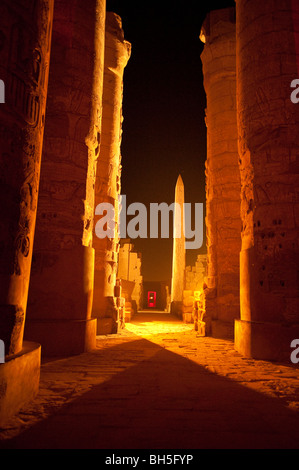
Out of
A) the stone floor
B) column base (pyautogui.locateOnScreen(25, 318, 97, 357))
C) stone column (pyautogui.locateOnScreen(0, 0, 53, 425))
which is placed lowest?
the stone floor

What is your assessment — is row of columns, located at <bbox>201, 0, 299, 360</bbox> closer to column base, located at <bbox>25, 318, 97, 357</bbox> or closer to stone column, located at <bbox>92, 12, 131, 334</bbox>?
column base, located at <bbox>25, 318, 97, 357</bbox>

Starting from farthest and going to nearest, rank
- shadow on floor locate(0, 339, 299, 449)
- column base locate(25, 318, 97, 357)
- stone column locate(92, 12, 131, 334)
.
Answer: stone column locate(92, 12, 131, 334), column base locate(25, 318, 97, 357), shadow on floor locate(0, 339, 299, 449)

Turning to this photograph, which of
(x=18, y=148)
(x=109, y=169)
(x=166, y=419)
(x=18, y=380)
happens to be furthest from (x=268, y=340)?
(x=109, y=169)

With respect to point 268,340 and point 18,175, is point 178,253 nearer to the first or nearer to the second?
point 268,340

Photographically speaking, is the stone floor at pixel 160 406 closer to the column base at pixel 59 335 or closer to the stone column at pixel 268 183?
the column base at pixel 59 335

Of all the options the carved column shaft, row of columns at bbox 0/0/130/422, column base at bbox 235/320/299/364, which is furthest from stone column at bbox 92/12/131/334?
the carved column shaft

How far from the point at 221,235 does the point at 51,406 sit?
18.6ft

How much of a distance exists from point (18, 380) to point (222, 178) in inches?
252

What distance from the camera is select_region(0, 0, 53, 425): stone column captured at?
7.28 feet

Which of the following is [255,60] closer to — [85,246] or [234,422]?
[85,246]

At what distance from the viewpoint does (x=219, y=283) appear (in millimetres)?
7105

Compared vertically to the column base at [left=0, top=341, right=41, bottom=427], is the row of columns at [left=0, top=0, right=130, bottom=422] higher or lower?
higher

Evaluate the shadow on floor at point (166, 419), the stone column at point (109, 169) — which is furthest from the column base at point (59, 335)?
the stone column at point (109, 169)

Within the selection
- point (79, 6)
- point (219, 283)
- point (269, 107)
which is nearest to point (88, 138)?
point (79, 6)
